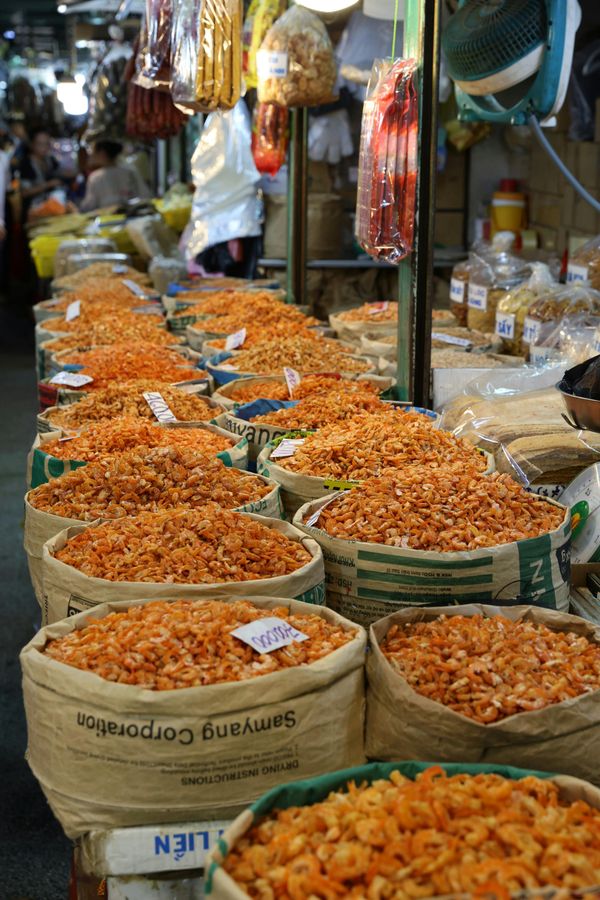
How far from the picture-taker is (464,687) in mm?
1361

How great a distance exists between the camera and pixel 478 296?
12.5 feet

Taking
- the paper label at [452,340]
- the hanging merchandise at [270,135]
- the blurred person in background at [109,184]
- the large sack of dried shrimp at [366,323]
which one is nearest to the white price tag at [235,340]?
the large sack of dried shrimp at [366,323]

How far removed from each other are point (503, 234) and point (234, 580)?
115 inches

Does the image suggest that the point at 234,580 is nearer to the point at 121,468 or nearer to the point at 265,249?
the point at 121,468

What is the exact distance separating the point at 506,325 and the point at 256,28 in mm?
1952

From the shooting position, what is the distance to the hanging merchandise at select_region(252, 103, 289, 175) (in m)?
4.64

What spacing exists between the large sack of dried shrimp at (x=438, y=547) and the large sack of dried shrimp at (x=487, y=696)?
0.15 metres

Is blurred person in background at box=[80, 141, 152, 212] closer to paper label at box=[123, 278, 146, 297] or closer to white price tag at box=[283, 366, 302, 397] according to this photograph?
paper label at box=[123, 278, 146, 297]

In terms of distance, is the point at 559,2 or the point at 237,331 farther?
the point at 237,331

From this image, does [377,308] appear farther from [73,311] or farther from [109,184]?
[109,184]

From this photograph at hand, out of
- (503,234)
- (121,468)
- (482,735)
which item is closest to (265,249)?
(503,234)

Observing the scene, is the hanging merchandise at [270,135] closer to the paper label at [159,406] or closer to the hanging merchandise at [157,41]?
the hanging merchandise at [157,41]

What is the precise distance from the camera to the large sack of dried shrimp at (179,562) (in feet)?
5.20

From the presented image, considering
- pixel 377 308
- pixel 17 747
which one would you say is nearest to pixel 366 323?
pixel 377 308
